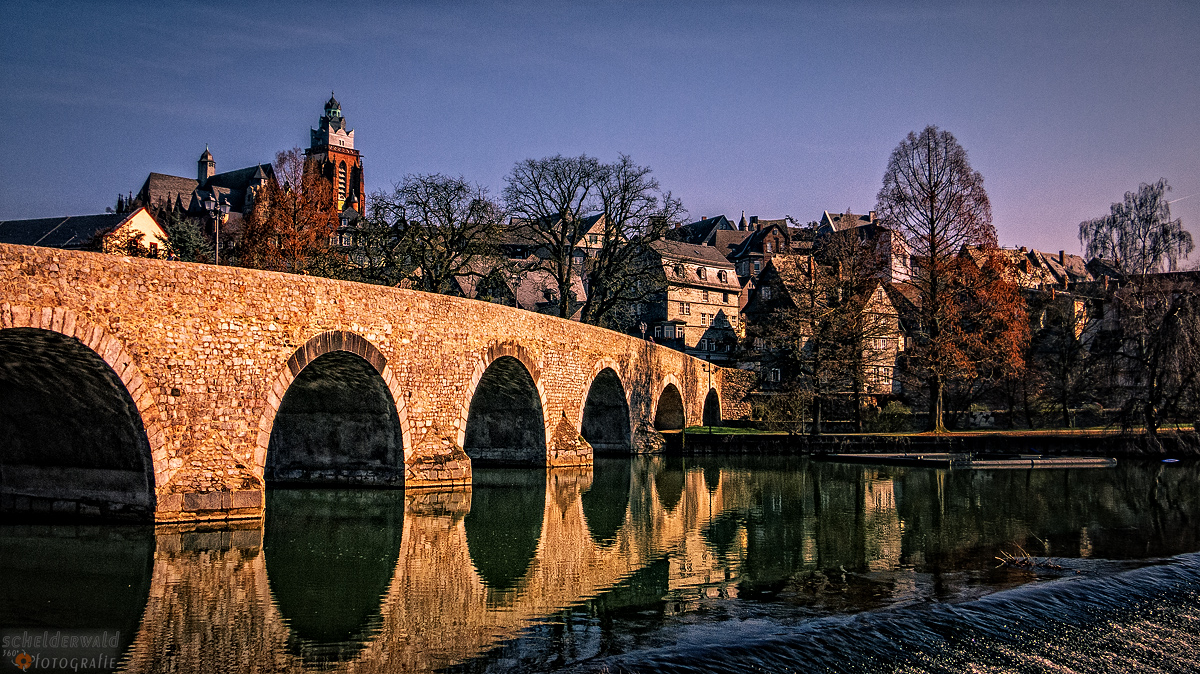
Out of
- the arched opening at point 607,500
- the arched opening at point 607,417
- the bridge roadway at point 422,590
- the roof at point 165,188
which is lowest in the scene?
the bridge roadway at point 422,590

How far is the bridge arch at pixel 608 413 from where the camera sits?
32.8 meters

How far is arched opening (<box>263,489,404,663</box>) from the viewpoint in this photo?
9336mm

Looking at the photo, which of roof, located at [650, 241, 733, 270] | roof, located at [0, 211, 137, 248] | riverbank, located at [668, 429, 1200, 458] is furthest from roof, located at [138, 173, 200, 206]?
riverbank, located at [668, 429, 1200, 458]

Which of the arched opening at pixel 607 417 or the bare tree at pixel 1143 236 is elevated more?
the bare tree at pixel 1143 236

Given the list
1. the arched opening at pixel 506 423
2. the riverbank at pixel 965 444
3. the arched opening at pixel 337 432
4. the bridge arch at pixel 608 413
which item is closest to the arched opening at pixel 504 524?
the arched opening at pixel 506 423

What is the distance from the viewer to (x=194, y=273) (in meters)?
14.9

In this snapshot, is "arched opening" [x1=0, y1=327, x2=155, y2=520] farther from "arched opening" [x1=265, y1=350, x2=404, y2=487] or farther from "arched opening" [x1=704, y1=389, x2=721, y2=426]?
"arched opening" [x1=704, y1=389, x2=721, y2=426]

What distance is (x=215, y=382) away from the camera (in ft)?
50.1

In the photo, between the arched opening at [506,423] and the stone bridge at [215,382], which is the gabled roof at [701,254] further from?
the stone bridge at [215,382]

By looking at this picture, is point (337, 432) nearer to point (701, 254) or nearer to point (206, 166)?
point (701, 254)

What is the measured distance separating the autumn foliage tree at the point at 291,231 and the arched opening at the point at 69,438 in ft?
63.9

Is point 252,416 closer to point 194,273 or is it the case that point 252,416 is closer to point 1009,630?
point 194,273

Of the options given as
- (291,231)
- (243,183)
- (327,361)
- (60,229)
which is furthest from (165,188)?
(327,361)

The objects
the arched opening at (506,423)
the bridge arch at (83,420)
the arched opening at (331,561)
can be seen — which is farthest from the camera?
the arched opening at (506,423)
